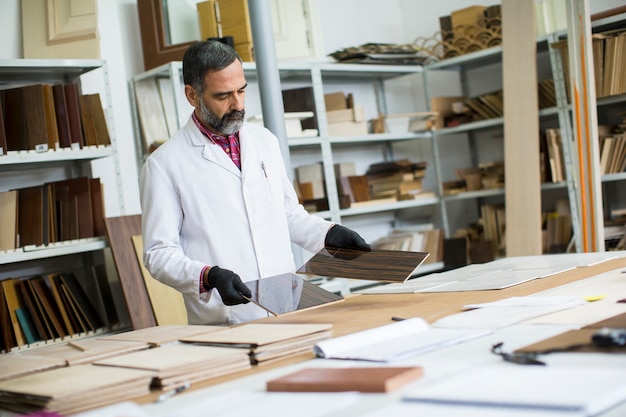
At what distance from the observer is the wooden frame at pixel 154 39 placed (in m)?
4.47

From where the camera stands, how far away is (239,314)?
8.17ft

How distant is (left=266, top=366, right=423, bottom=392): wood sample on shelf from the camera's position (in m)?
1.18

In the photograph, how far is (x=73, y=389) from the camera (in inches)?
51.4

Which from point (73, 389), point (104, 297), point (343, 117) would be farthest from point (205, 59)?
point (343, 117)

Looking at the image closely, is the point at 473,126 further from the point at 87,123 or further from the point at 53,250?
the point at 53,250

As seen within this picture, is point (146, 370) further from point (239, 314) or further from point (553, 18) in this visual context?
point (553, 18)

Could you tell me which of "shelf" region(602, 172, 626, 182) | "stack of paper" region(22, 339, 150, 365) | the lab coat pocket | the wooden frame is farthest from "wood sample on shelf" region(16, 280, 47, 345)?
"shelf" region(602, 172, 626, 182)

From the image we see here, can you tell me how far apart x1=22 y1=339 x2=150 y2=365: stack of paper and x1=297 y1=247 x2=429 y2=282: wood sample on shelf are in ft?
2.10

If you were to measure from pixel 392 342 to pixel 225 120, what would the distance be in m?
1.25

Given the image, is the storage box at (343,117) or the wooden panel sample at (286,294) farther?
the storage box at (343,117)

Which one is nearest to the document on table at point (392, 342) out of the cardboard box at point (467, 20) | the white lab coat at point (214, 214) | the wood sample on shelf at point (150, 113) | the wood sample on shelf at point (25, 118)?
the white lab coat at point (214, 214)

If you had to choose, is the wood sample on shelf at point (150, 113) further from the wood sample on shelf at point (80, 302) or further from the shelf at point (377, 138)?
the shelf at point (377, 138)

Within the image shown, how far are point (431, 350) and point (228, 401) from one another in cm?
41

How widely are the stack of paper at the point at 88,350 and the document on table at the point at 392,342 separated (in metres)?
0.46
